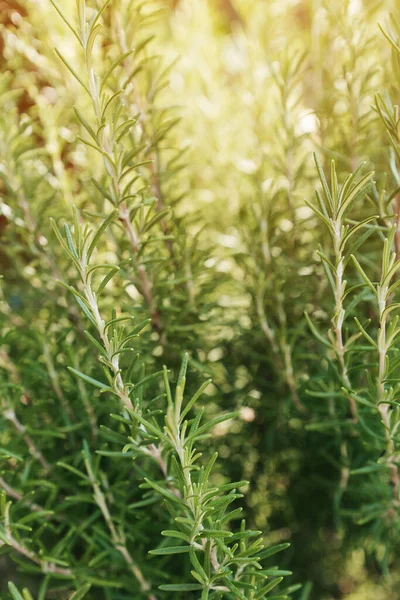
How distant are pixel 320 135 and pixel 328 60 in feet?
0.35

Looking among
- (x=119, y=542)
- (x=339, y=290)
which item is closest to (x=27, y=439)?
(x=119, y=542)

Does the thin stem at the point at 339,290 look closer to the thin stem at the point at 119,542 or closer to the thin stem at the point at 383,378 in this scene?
the thin stem at the point at 383,378

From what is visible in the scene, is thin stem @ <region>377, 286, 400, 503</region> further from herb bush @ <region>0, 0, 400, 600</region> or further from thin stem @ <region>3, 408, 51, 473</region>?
thin stem @ <region>3, 408, 51, 473</region>

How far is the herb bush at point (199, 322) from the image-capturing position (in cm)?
42

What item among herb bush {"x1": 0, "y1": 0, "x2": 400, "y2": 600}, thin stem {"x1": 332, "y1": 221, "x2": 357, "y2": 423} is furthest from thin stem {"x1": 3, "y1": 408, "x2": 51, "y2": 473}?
thin stem {"x1": 332, "y1": 221, "x2": 357, "y2": 423}

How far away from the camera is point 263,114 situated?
2.14ft

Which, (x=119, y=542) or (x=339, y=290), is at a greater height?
(x=339, y=290)

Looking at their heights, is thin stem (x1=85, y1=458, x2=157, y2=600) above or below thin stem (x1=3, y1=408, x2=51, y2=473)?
below

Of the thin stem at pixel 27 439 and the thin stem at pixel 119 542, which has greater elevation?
the thin stem at pixel 27 439

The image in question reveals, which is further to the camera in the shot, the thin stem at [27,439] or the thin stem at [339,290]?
the thin stem at [27,439]

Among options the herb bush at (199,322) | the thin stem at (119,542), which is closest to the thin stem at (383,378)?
the herb bush at (199,322)

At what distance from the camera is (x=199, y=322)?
0.57 m

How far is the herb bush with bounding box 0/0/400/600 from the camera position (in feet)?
1.39

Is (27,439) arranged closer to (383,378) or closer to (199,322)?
(199,322)
